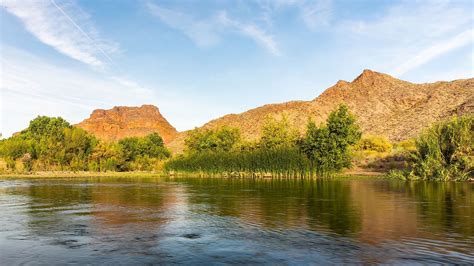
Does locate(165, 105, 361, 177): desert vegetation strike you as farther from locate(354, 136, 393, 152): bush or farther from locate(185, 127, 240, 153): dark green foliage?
locate(354, 136, 393, 152): bush

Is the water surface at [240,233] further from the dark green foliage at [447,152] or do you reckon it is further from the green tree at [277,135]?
the green tree at [277,135]

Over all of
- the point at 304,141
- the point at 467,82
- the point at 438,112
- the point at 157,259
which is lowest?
the point at 157,259

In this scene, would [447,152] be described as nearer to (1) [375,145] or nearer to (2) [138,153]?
(1) [375,145]

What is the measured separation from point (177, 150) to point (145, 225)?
430ft

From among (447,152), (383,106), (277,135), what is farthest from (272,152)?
(383,106)

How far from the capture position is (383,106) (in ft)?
368

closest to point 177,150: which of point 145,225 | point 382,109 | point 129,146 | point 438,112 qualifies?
point 129,146

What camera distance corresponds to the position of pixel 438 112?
90875mm

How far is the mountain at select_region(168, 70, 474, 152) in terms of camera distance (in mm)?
91938

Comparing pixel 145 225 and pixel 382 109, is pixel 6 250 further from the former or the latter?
pixel 382 109

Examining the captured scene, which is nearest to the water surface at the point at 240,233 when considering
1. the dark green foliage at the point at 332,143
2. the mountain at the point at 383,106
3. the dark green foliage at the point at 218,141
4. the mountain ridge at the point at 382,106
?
the dark green foliage at the point at 332,143

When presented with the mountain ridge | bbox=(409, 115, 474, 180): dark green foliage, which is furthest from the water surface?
the mountain ridge

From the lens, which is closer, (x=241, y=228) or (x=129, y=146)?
(x=241, y=228)

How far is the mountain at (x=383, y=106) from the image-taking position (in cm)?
9194
